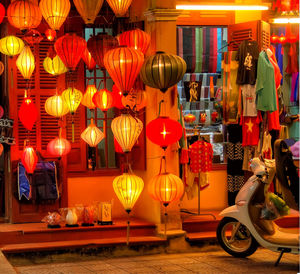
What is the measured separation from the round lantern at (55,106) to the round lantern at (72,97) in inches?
2.6

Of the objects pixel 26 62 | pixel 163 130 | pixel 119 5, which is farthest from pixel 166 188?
pixel 26 62

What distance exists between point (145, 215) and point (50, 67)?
279 centimetres

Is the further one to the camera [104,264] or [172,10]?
[172,10]

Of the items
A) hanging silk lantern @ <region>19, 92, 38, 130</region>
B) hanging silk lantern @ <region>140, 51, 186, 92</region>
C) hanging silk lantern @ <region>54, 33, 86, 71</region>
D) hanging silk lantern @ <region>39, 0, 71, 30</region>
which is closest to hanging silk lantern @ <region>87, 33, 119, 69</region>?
hanging silk lantern @ <region>54, 33, 86, 71</region>

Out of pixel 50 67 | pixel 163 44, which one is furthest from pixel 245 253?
pixel 50 67

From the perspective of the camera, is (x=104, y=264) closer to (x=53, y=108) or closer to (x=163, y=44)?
(x=53, y=108)

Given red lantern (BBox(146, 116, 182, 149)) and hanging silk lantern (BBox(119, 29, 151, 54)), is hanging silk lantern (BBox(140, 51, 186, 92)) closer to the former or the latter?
red lantern (BBox(146, 116, 182, 149))

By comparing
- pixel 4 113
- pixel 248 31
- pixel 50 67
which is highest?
pixel 248 31

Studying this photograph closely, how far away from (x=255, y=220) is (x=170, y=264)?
1314mm

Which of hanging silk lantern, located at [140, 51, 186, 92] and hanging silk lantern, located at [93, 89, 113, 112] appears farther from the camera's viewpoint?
hanging silk lantern, located at [93, 89, 113, 112]

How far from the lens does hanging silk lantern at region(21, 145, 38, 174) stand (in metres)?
→ 9.98

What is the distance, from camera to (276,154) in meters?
8.53

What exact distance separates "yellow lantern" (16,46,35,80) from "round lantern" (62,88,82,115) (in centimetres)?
61

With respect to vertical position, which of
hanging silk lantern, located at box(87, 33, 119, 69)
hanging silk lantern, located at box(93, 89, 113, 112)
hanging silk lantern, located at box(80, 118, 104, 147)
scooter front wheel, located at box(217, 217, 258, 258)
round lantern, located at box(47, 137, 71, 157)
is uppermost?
hanging silk lantern, located at box(87, 33, 119, 69)
